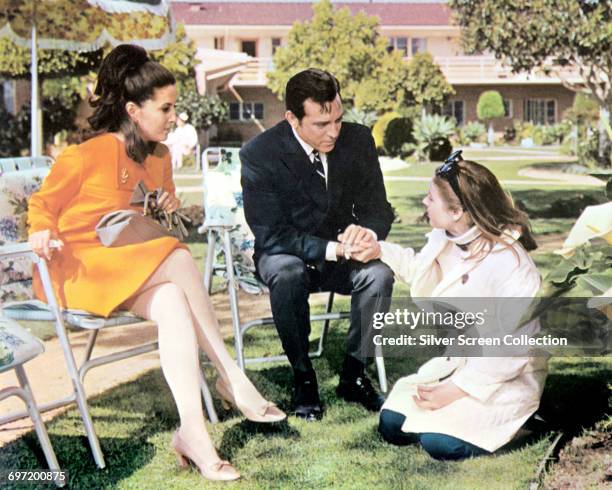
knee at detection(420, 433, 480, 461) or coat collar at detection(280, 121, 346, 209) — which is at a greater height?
coat collar at detection(280, 121, 346, 209)

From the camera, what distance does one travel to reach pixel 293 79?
9.57ft

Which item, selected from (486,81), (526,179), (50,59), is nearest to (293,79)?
(486,81)

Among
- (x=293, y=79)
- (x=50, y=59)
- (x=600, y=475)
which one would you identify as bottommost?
(x=600, y=475)

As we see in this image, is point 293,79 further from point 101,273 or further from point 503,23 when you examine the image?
point 503,23

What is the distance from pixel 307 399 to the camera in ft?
9.82

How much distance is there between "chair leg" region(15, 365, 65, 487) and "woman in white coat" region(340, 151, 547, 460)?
3.00 ft

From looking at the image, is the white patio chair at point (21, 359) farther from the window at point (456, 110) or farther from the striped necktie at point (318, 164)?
the window at point (456, 110)

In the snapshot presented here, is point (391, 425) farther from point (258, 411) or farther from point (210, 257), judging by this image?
point (210, 257)

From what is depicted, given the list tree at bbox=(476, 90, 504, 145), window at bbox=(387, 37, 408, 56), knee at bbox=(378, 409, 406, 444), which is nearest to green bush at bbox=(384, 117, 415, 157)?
tree at bbox=(476, 90, 504, 145)

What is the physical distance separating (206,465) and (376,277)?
0.82 meters

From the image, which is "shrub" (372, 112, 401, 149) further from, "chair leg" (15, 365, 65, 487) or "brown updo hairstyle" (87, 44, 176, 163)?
Result: "chair leg" (15, 365, 65, 487)

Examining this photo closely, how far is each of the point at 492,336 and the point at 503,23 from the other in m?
3.93

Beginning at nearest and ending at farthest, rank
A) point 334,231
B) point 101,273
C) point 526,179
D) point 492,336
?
point 492,336
point 101,273
point 334,231
point 526,179

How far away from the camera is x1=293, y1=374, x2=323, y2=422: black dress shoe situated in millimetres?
2982
